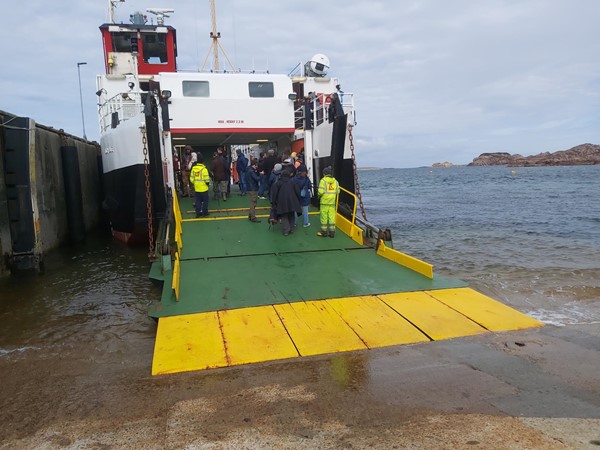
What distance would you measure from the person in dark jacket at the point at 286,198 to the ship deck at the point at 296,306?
68 cm

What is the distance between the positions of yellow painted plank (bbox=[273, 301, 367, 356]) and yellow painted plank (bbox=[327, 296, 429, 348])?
0.34 feet

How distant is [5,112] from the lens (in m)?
8.80

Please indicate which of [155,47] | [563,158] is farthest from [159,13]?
[563,158]

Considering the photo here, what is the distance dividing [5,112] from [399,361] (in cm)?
914

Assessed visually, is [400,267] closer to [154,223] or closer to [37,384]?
[37,384]

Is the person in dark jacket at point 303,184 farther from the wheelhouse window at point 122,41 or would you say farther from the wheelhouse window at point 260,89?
the wheelhouse window at point 122,41

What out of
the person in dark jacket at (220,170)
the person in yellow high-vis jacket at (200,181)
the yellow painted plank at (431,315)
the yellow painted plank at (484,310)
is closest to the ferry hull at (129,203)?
the person in yellow high-vis jacket at (200,181)

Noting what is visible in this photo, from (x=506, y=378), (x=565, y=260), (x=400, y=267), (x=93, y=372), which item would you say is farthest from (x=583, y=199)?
(x=93, y=372)

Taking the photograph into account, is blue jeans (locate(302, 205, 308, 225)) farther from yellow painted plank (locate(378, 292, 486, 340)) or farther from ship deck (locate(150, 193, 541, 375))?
yellow painted plank (locate(378, 292, 486, 340))

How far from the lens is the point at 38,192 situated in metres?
10.6

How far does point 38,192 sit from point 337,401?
10027 mm

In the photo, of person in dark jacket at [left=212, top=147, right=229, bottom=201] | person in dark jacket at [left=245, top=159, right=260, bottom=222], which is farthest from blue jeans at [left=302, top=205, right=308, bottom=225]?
person in dark jacket at [left=212, top=147, right=229, bottom=201]

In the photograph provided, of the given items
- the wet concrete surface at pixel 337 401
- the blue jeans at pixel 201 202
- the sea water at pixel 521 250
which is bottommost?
the sea water at pixel 521 250

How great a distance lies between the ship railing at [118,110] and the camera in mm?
10424
